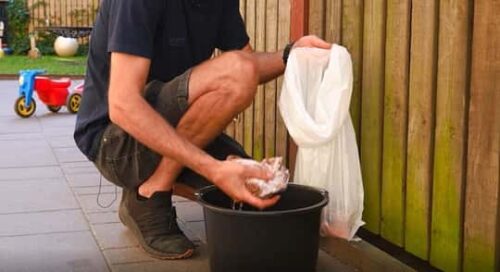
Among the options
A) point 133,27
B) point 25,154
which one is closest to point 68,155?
point 25,154

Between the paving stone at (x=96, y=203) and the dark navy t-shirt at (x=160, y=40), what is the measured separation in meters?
0.76

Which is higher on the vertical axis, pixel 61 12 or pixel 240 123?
pixel 61 12

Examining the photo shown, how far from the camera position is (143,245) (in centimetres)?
356

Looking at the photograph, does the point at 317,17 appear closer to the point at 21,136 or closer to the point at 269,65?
the point at 269,65

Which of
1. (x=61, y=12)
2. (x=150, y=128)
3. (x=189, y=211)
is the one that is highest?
(x=150, y=128)

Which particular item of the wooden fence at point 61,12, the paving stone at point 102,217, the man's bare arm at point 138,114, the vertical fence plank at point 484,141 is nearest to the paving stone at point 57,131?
the paving stone at point 102,217

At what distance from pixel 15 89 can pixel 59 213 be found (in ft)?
25.7

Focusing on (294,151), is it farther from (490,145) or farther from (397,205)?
(490,145)

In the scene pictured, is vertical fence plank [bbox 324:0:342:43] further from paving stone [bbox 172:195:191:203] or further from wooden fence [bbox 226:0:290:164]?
paving stone [bbox 172:195:191:203]

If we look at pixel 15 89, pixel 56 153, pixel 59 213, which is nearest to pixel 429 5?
pixel 59 213

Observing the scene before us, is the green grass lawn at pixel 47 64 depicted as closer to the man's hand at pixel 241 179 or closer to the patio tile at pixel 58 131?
the patio tile at pixel 58 131

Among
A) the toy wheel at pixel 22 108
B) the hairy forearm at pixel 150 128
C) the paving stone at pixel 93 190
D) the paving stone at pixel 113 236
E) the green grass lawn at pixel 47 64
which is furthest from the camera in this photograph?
the green grass lawn at pixel 47 64

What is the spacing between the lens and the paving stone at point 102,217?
161 inches

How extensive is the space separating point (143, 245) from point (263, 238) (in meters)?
0.92
